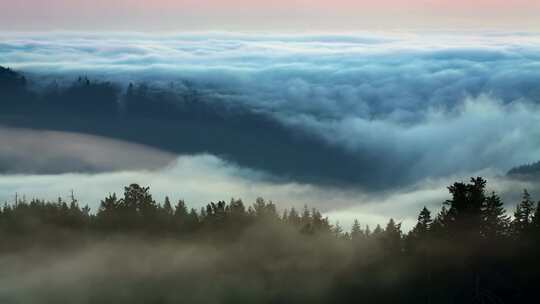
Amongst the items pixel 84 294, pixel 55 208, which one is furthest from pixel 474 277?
pixel 55 208

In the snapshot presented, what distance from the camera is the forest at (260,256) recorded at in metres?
58.1

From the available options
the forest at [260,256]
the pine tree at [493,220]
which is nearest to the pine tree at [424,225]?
the forest at [260,256]

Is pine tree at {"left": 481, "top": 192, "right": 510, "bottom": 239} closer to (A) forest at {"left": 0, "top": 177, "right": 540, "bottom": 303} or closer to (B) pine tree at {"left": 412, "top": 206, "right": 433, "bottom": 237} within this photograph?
(A) forest at {"left": 0, "top": 177, "right": 540, "bottom": 303}

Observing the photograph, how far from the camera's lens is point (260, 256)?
240ft

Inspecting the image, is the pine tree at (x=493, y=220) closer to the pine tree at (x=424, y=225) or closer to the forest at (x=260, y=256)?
the forest at (x=260, y=256)

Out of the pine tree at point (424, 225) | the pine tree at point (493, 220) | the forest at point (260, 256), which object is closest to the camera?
the pine tree at point (493, 220)

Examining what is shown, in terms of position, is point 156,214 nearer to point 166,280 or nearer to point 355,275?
point 166,280

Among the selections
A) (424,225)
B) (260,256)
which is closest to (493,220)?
(424,225)

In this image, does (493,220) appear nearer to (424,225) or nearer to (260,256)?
(424,225)

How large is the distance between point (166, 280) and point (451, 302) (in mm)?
25291

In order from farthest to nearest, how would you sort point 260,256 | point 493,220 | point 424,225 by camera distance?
point 260,256, point 424,225, point 493,220

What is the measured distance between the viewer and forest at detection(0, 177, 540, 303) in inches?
2287

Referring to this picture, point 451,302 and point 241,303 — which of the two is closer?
point 451,302

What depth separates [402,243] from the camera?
225 feet
